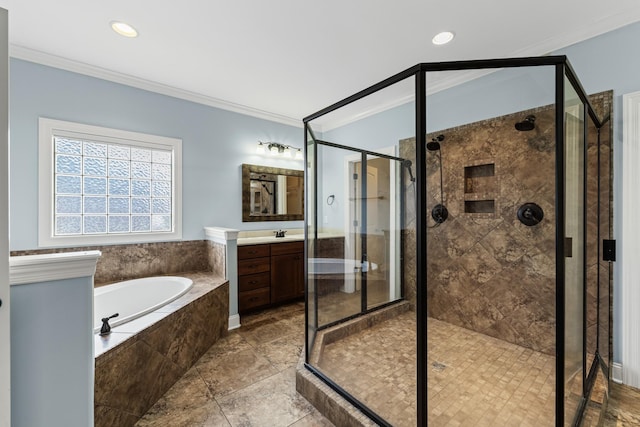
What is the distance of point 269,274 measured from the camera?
10.7 ft

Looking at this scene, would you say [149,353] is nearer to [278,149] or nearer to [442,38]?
[278,149]

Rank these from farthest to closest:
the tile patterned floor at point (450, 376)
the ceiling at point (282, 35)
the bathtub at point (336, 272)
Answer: the bathtub at point (336, 272) < the ceiling at point (282, 35) < the tile patterned floor at point (450, 376)

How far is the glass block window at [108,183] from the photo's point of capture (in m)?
2.46

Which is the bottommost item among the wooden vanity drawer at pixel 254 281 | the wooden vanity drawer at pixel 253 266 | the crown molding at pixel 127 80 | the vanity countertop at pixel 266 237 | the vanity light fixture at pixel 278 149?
the wooden vanity drawer at pixel 254 281

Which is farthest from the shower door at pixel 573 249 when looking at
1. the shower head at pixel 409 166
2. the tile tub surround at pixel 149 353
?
the tile tub surround at pixel 149 353

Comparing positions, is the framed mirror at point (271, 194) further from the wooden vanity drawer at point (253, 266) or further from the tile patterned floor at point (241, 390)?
the tile patterned floor at point (241, 390)

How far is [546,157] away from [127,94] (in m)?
3.90

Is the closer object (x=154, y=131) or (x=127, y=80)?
(x=127, y=80)

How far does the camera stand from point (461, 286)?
2.62 m

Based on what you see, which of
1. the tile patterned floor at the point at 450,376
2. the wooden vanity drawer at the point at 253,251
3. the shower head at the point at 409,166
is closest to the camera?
the tile patterned floor at the point at 450,376

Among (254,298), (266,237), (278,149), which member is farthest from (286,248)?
(278,149)

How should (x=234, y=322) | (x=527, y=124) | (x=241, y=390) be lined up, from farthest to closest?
(x=234, y=322), (x=527, y=124), (x=241, y=390)

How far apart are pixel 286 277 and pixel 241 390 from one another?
164cm

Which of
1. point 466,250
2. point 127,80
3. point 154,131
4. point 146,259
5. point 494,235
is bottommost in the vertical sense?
point 146,259
